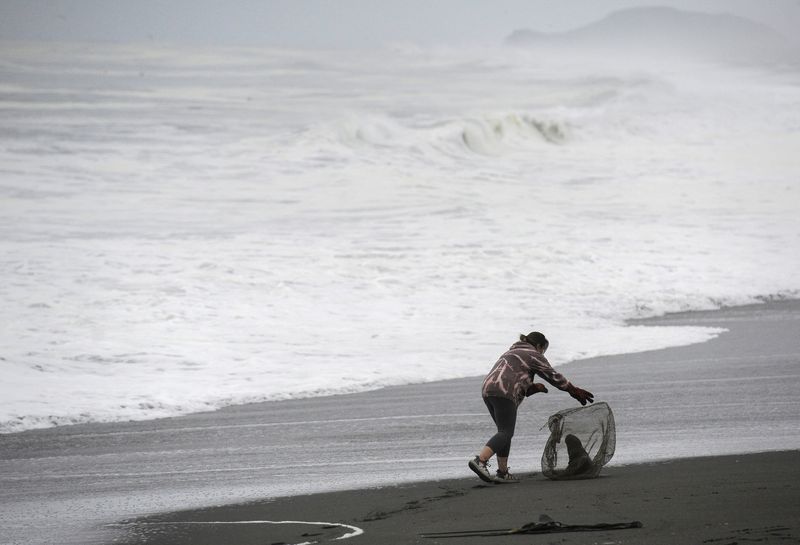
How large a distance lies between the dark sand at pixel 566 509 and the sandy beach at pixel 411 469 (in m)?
0.02

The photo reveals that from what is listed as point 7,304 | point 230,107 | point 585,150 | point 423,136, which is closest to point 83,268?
point 7,304

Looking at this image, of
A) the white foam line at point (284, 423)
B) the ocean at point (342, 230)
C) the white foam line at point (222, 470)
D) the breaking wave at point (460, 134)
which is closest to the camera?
the white foam line at point (222, 470)

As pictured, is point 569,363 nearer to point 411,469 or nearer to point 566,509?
point 411,469

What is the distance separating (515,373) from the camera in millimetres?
8828

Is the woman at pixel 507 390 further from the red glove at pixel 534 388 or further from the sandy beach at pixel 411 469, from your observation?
the sandy beach at pixel 411 469

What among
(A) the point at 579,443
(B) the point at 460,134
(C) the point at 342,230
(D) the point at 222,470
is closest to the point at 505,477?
(A) the point at 579,443

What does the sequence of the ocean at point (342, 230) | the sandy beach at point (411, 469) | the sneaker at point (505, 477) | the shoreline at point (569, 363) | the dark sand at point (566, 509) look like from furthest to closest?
1. the ocean at point (342, 230)
2. the shoreline at point (569, 363)
3. the sneaker at point (505, 477)
4. the sandy beach at point (411, 469)
5. the dark sand at point (566, 509)

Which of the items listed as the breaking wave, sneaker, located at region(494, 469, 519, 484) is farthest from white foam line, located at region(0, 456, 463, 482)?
the breaking wave

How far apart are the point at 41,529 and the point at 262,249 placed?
23.2 meters

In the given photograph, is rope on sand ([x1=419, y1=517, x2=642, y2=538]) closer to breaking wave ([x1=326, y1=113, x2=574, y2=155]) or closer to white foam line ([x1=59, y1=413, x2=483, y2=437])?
white foam line ([x1=59, y1=413, x2=483, y2=437])

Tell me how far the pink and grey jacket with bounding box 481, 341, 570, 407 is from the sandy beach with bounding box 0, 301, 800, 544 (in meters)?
0.69

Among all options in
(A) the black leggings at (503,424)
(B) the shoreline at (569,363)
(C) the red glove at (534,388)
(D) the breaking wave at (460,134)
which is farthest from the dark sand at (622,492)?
(D) the breaking wave at (460,134)

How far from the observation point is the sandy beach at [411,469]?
23.7 ft

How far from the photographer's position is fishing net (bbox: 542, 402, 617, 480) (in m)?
8.64
